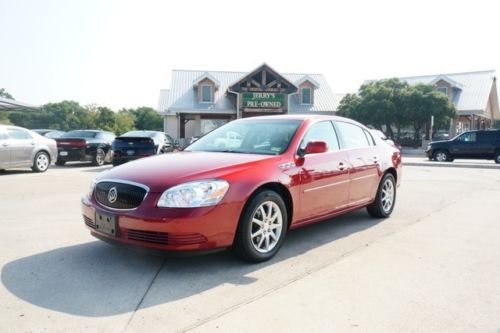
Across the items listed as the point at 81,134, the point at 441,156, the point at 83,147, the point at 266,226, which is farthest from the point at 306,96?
the point at 266,226

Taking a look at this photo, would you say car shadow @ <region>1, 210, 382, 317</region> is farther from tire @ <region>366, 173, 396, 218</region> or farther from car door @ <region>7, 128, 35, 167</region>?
car door @ <region>7, 128, 35, 167</region>

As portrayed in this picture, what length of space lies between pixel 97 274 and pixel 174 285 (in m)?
0.77

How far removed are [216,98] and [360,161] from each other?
2778cm

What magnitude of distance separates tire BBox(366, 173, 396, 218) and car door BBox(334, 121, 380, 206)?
178 millimetres

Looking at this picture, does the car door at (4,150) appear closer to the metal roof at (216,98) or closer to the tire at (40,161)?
the tire at (40,161)

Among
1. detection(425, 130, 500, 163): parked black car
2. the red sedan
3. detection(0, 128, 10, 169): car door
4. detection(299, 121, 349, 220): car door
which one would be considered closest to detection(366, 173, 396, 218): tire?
the red sedan

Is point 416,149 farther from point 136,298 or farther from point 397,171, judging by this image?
point 136,298

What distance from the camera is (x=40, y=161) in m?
12.9

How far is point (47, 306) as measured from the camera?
3.08m

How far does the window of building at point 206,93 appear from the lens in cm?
3203

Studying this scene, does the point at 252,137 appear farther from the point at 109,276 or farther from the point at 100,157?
the point at 100,157

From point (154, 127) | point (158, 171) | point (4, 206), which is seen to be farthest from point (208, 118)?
point (154, 127)

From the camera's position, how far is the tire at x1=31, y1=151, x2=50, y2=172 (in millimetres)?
12680

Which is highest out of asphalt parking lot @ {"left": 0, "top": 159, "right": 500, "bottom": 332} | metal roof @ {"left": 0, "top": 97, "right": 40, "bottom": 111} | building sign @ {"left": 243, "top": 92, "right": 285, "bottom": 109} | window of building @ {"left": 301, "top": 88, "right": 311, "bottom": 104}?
window of building @ {"left": 301, "top": 88, "right": 311, "bottom": 104}
